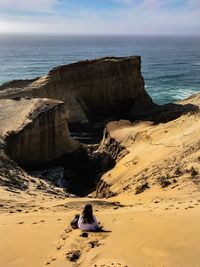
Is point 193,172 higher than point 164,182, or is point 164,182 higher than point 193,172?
point 193,172

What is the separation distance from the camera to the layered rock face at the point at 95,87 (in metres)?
40.1

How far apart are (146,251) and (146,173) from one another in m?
12.3

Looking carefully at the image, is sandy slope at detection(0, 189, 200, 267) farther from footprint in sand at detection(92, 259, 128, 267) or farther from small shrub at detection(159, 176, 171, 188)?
small shrub at detection(159, 176, 171, 188)

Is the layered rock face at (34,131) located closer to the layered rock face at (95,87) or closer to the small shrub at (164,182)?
the small shrub at (164,182)

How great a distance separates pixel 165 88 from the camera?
6162 centimetres

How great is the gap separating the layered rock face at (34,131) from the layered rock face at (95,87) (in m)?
12.1

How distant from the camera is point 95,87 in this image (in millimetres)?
41812

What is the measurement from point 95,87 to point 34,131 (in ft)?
56.1

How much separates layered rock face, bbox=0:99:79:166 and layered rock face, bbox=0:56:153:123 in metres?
12.1

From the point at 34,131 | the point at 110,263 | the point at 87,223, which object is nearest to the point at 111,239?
the point at 87,223

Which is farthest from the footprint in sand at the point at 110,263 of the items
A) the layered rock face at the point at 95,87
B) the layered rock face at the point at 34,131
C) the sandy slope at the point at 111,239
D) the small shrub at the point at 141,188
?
the layered rock face at the point at 95,87

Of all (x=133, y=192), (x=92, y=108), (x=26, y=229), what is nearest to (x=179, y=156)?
(x=133, y=192)

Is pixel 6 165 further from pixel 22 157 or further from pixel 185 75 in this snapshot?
pixel 185 75

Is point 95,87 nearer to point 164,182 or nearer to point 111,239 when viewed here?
point 164,182
